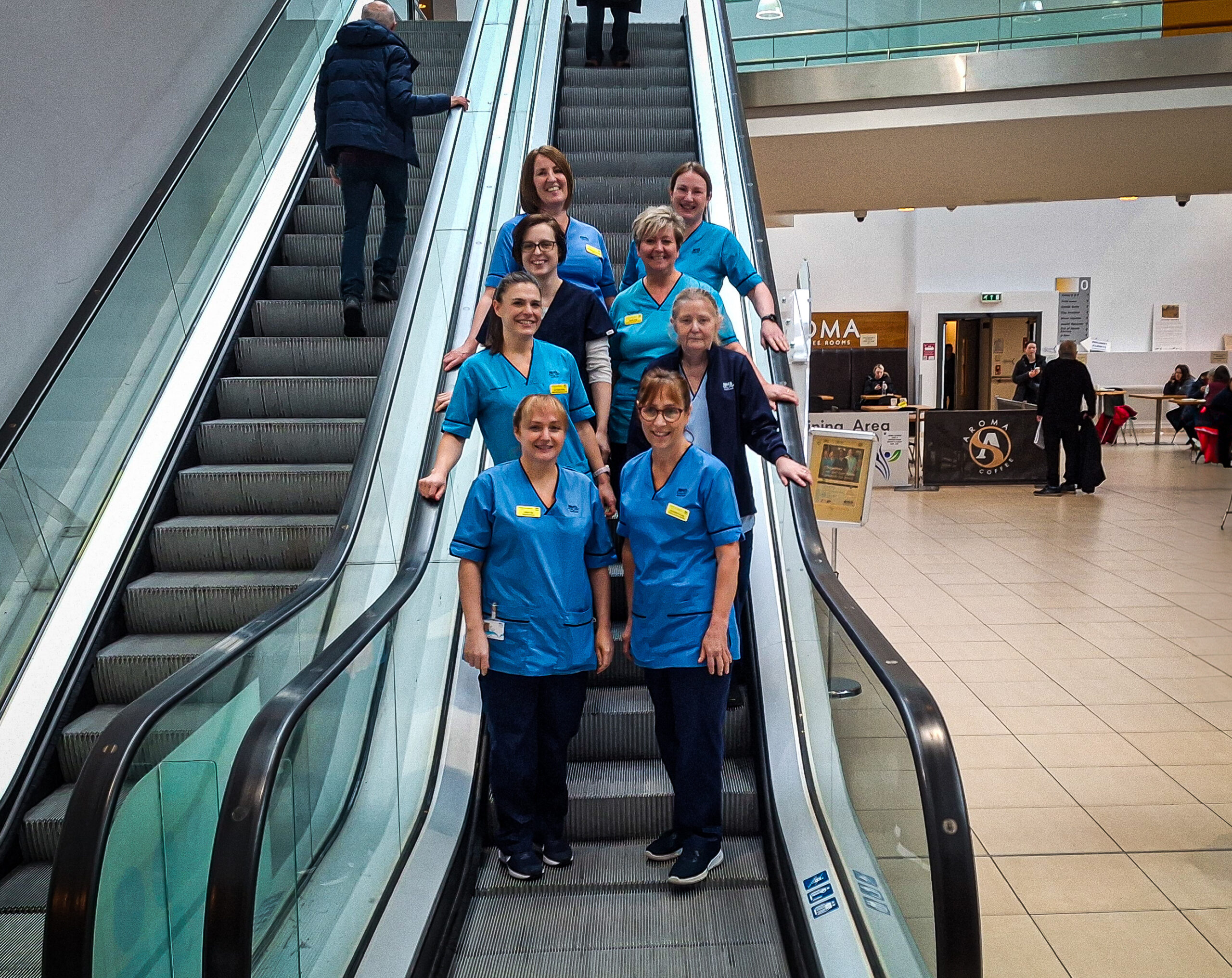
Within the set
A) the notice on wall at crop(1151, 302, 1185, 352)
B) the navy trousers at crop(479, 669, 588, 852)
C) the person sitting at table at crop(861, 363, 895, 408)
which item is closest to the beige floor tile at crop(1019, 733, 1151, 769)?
the navy trousers at crop(479, 669, 588, 852)

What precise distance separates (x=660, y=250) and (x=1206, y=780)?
3321 mm

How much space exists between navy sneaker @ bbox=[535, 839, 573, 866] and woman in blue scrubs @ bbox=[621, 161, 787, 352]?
191 cm

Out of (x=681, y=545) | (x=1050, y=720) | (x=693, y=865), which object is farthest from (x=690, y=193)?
(x=1050, y=720)

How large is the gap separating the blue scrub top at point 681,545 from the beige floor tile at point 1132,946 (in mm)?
1560

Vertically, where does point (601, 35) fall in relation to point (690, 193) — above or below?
above

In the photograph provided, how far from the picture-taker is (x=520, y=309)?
3092 mm

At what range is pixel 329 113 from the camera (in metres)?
5.53

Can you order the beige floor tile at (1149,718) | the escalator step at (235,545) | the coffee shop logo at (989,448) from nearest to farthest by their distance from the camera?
the escalator step at (235,545), the beige floor tile at (1149,718), the coffee shop logo at (989,448)

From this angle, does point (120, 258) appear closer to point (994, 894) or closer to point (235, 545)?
point (235, 545)

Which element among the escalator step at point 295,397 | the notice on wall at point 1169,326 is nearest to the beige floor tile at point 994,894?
the escalator step at point 295,397

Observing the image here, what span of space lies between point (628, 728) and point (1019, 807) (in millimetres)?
1818

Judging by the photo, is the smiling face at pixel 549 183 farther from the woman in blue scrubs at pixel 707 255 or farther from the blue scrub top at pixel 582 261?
the woman in blue scrubs at pixel 707 255

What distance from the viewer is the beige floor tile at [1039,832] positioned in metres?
4.00

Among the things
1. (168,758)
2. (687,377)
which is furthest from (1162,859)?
(168,758)
